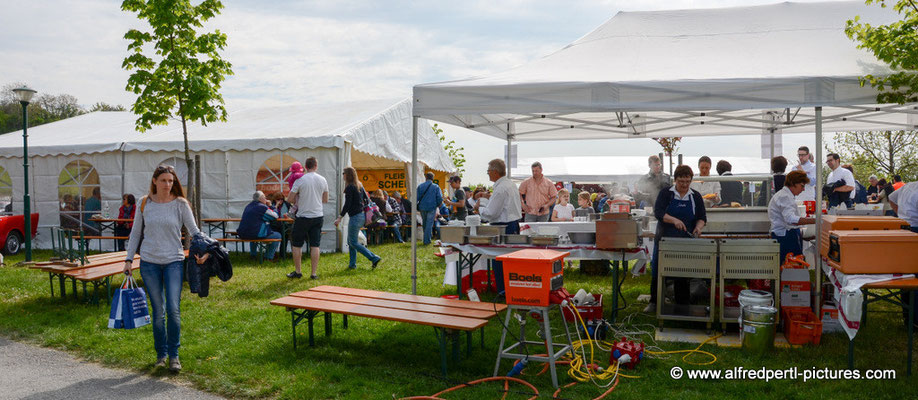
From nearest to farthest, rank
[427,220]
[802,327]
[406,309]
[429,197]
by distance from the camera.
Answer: [406,309]
[802,327]
[429,197]
[427,220]

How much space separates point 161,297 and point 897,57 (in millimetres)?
6370

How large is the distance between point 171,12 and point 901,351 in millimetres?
8962

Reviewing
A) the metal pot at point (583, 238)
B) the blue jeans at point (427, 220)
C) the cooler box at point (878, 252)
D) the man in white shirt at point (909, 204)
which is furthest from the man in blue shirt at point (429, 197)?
the cooler box at point (878, 252)

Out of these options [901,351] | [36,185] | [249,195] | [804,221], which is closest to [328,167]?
[249,195]

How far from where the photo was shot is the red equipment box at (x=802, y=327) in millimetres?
5180

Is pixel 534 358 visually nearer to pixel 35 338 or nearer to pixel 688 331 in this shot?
pixel 688 331

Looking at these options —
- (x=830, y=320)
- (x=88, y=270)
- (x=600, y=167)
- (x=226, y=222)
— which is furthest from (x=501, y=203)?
(x=600, y=167)

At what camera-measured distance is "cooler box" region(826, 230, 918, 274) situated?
4.46 metres

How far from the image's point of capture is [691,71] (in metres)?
5.99

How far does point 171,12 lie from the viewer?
8555mm

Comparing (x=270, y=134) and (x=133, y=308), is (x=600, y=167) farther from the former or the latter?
(x=133, y=308)

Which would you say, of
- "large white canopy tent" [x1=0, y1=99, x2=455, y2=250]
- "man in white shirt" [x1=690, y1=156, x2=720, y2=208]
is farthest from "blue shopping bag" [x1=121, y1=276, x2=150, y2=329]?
"large white canopy tent" [x1=0, y1=99, x2=455, y2=250]

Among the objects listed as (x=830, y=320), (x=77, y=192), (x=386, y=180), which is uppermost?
(x=386, y=180)

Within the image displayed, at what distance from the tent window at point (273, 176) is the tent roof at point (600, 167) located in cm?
1791
